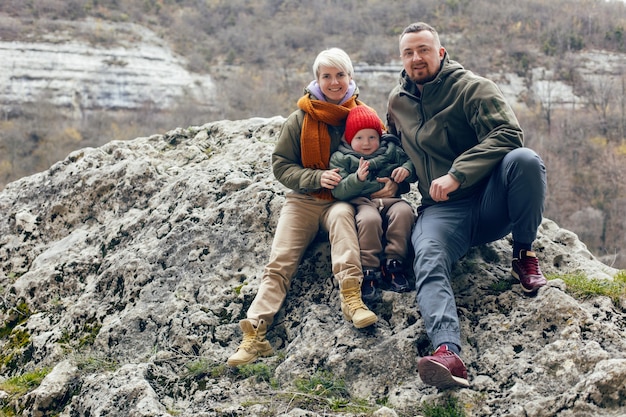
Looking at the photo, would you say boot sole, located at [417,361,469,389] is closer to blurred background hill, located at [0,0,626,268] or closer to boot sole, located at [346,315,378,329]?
boot sole, located at [346,315,378,329]

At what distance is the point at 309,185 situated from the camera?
4266mm

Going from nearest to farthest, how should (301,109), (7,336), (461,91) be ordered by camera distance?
(461,91), (301,109), (7,336)

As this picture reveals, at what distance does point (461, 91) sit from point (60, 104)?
43.5 meters

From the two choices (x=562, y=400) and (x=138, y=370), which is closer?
(x=562, y=400)

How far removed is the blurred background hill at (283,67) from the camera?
3672cm

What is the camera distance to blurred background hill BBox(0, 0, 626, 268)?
3672 cm

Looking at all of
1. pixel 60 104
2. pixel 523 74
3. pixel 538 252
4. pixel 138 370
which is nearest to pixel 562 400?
pixel 538 252

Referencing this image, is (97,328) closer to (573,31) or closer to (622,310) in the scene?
(622,310)

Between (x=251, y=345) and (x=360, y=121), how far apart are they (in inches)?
65.8

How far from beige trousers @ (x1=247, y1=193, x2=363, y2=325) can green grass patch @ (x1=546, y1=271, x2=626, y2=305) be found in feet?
4.32

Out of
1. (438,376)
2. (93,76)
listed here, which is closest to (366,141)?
(438,376)

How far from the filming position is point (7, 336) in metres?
5.03

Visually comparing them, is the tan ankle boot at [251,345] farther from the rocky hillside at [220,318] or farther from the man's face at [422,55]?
the man's face at [422,55]

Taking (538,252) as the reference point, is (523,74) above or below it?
below
